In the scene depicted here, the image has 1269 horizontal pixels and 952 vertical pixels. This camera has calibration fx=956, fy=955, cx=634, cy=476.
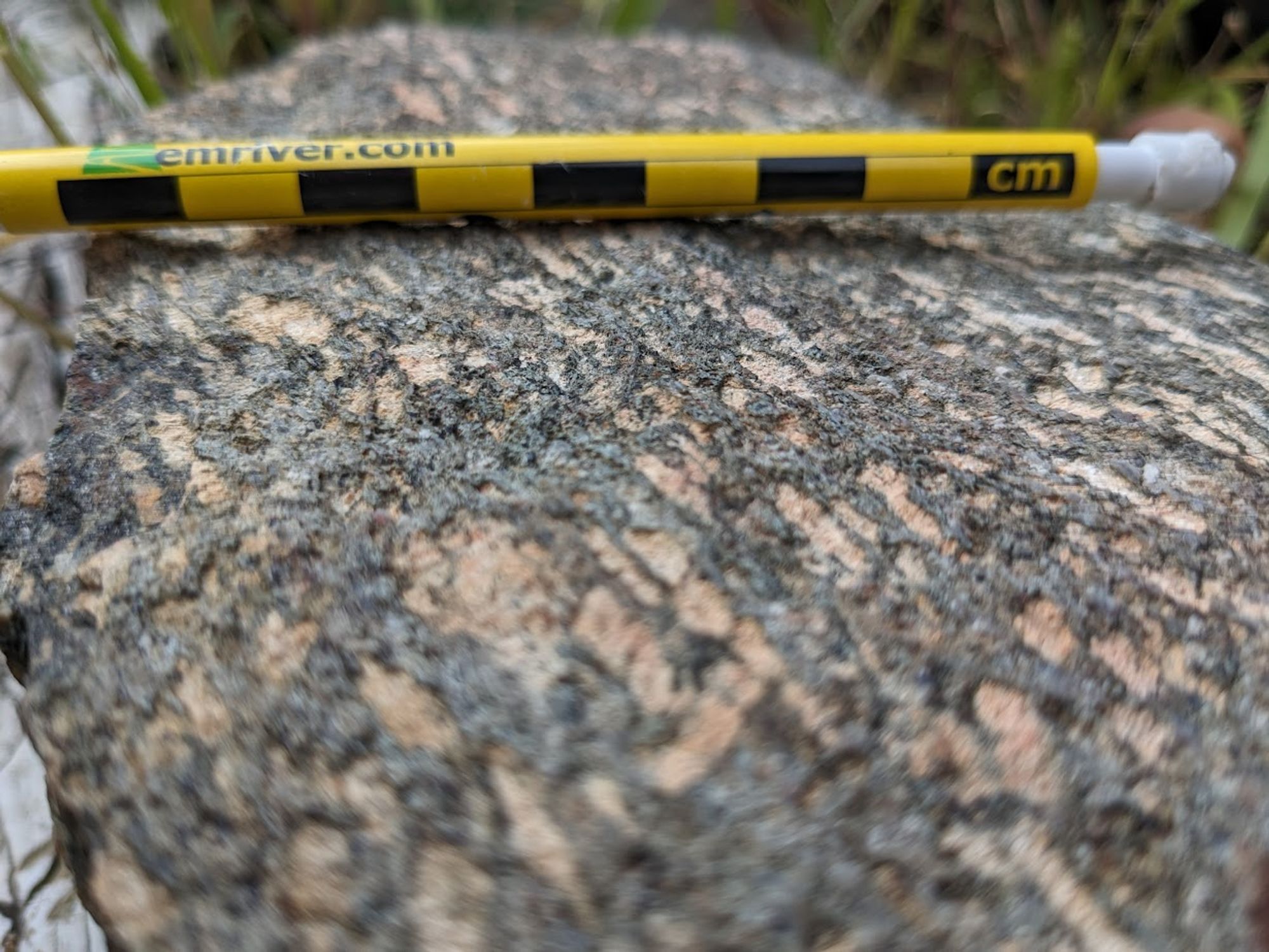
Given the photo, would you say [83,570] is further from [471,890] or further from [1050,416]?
[1050,416]

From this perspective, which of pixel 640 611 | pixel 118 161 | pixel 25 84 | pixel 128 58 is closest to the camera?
pixel 640 611

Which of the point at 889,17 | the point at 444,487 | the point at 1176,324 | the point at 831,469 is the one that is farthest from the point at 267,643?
the point at 889,17

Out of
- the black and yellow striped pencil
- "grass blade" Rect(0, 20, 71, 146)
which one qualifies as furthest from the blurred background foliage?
the black and yellow striped pencil

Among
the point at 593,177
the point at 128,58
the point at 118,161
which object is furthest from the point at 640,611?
the point at 128,58

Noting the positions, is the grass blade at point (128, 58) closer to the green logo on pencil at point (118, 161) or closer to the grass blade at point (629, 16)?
the green logo on pencil at point (118, 161)

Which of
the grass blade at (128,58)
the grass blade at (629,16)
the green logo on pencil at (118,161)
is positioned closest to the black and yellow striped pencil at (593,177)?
the green logo on pencil at (118,161)

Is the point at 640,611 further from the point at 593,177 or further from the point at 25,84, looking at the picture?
the point at 25,84

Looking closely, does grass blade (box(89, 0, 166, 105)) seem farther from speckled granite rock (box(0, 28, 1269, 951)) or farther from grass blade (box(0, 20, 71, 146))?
speckled granite rock (box(0, 28, 1269, 951))
